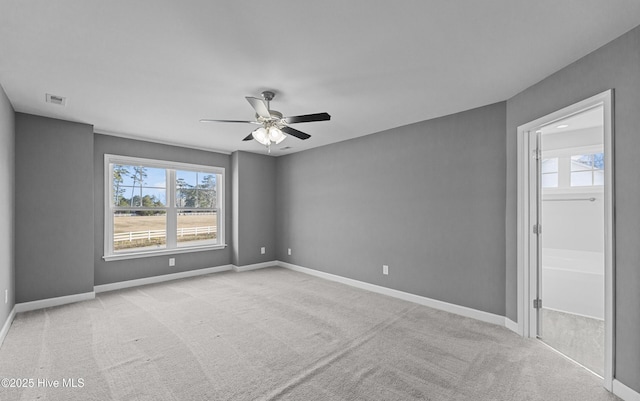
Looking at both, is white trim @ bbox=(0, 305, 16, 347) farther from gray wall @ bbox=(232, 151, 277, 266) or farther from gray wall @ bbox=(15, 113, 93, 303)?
gray wall @ bbox=(232, 151, 277, 266)

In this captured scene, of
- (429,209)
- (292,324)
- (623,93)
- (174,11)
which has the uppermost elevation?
(174,11)

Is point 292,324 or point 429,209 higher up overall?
point 429,209

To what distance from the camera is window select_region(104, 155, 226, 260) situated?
4.76m

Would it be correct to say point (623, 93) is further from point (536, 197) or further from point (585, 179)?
point (585, 179)

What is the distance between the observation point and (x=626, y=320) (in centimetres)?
199

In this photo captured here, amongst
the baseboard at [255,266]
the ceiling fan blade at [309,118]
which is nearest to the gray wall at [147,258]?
the baseboard at [255,266]

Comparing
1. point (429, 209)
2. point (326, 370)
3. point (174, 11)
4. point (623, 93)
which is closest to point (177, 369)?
point (326, 370)

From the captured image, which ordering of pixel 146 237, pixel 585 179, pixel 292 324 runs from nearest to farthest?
pixel 292 324 → pixel 585 179 → pixel 146 237

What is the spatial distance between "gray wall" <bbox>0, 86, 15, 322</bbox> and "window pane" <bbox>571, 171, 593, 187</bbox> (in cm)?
770

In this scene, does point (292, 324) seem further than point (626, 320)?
Yes

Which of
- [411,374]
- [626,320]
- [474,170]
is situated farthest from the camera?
[474,170]

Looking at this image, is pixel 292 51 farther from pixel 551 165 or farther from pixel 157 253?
pixel 551 165

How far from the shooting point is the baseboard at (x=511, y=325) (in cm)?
301

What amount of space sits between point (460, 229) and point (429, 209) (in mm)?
483
